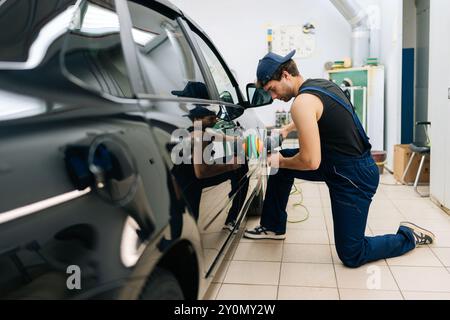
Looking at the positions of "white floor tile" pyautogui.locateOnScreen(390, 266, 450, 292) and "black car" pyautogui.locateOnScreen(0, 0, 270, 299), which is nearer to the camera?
"black car" pyautogui.locateOnScreen(0, 0, 270, 299)

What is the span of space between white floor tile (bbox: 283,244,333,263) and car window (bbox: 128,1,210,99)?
1152mm

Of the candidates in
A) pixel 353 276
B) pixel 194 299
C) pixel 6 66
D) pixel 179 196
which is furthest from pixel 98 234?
pixel 353 276

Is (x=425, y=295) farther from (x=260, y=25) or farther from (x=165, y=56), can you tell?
Answer: (x=260, y=25)

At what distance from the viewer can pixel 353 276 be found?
81.0 inches

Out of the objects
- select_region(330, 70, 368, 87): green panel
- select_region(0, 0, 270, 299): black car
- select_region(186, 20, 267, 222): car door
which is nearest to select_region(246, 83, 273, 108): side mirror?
select_region(186, 20, 267, 222): car door

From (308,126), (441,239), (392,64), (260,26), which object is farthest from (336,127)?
(260,26)

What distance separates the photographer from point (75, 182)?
0.77 m

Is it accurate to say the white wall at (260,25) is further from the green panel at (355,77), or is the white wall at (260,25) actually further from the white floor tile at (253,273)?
the white floor tile at (253,273)

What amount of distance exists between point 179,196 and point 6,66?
506 mm

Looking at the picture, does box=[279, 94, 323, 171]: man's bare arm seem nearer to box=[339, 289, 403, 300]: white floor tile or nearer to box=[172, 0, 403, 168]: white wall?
box=[339, 289, 403, 300]: white floor tile

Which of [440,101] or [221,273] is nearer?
[221,273]

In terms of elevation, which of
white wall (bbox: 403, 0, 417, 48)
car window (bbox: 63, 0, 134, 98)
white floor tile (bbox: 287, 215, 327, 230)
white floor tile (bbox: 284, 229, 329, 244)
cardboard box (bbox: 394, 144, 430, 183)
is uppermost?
white wall (bbox: 403, 0, 417, 48)

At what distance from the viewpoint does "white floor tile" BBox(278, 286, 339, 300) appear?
72.5 inches

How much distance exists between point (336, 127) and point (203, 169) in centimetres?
100
